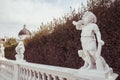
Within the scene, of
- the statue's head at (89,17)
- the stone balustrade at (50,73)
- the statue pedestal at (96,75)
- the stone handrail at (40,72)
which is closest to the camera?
the statue pedestal at (96,75)

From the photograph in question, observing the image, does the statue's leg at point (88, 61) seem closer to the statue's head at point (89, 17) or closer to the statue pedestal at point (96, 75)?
the statue pedestal at point (96, 75)

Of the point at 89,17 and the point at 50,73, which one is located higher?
the point at 89,17

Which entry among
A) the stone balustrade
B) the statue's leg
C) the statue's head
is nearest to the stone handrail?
the stone balustrade

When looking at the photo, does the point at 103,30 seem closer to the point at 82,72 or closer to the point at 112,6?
the point at 112,6

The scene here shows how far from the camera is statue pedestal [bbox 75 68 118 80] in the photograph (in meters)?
2.38

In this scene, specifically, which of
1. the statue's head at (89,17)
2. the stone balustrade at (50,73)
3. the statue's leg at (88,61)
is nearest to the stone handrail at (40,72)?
the stone balustrade at (50,73)

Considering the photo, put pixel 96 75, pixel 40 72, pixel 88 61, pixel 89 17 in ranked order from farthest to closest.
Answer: pixel 40 72 < pixel 88 61 < pixel 89 17 < pixel 96 75

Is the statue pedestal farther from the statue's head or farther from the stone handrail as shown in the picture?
the statue's head

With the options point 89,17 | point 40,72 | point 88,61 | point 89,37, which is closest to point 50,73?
point 40,72

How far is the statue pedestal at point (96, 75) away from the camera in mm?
2385

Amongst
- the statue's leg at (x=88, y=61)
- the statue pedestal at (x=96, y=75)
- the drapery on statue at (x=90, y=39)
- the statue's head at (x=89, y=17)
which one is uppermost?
the statue's head at (x=89, y=17)

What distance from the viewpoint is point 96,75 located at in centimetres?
250

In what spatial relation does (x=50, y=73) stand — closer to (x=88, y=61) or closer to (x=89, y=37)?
(x=88, y=61)

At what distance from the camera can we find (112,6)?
456 centimetres
